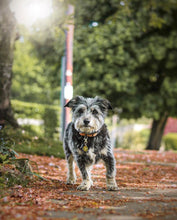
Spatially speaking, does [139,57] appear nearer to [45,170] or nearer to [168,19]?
[168,19]

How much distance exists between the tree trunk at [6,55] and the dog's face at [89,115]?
6151 millimetres

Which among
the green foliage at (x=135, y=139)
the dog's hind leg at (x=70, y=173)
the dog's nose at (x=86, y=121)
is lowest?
the green foliage at (x=135, y=139)

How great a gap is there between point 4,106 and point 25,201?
738 centimetres

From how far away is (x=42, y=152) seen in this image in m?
10.7

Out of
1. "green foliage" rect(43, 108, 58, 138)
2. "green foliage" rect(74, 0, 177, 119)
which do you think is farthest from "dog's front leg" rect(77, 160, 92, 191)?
"green foliage" rect(74, 0, 177, 119)

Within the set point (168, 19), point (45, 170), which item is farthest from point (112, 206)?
point (168, 19)

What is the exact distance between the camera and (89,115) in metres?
5.45

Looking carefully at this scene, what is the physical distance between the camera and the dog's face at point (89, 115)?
5.44m

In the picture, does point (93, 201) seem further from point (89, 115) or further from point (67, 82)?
point (67, 82)

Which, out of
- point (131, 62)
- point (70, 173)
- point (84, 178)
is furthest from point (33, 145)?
point (131, 62)

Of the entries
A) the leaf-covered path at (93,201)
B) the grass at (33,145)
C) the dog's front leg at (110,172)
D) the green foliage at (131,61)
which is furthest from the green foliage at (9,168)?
the green foliage at (131,61)

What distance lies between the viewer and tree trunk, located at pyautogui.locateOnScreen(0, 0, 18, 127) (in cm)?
1127

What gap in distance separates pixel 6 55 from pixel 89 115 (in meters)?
6.68

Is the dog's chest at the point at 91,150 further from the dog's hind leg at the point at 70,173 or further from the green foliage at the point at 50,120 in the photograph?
the green foliage at the point at 50,120
